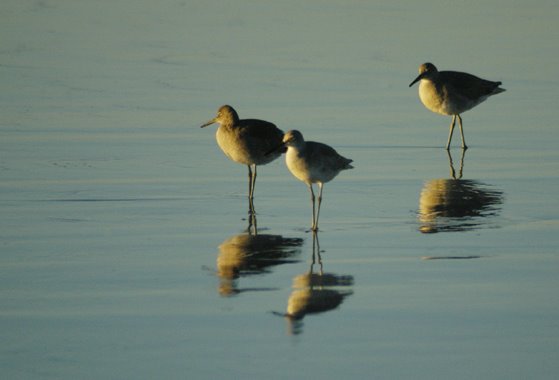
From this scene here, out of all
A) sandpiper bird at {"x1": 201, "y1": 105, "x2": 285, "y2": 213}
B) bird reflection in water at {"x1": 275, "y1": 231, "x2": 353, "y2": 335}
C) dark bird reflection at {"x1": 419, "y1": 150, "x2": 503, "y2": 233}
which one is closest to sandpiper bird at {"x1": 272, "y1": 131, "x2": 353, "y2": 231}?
dark bird reflection at {"x1": 419, "y1": 150, "x2": 503, "y2": 233}

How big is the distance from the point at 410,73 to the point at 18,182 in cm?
997

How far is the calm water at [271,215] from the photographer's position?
7.81 m

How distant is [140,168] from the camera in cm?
1458

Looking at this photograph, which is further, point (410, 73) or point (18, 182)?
point (410, 73)

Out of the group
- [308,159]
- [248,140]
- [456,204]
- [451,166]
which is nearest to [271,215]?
[308,159]

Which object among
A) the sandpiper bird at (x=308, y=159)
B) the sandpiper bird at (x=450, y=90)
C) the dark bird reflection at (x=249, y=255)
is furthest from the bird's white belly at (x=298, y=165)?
the sandpiper bird at (x=450, y=90)

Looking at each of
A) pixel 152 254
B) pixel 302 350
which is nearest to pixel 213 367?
pixel 302 350

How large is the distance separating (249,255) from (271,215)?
1.84 meters

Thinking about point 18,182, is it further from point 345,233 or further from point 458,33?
point 458,33

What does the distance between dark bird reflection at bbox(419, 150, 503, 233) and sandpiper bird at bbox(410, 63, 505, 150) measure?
3.39m

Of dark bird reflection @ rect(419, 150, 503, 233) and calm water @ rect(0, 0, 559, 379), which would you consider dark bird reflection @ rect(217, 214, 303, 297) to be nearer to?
calm water @ rect(0, 0, 559, 379)

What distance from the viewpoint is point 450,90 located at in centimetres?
1784

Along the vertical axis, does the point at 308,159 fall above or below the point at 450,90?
below

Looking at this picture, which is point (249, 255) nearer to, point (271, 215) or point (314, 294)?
point (314, 294)
